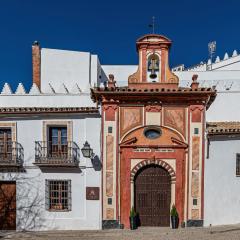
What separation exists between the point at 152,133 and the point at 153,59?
11.5 ft

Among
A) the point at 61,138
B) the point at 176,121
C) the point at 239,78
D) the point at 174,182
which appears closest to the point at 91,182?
the point at 61,138

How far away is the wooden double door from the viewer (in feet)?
48.7

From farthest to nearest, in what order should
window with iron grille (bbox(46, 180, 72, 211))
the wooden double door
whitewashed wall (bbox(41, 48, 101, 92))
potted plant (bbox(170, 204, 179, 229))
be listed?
whitewashed wall (bbox(41, 48, 101, 92)), the wooden double door, window with iron grille (bbox(46, 180, 72, 211)), potted plant (bbox(170, 204, 179, 229))

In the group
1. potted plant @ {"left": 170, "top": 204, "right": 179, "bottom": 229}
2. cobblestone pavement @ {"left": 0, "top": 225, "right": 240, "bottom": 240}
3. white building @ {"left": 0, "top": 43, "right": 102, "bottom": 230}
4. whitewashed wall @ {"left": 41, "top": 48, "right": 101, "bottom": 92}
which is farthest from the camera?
whitewashed wall @ {"left": 41, "top": 48, "right": 101, "bottom": 92}

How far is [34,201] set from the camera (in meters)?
14.6

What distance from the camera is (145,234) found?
13.6 metres

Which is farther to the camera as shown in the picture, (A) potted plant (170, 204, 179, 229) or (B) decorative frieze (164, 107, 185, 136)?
(B) decorative frieze (164, 107, 185, 136)

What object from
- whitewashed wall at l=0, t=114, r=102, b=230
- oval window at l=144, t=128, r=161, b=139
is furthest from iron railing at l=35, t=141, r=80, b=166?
oval window at l=144, t=128, r=161, b=139

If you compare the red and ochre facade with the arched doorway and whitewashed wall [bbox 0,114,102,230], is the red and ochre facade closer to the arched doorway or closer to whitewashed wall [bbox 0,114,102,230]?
the arched doorway

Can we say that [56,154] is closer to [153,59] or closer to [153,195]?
[153,195]

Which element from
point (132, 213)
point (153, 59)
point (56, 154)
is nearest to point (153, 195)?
point (132, 213)

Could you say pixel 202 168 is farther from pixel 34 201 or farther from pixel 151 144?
pixel 34 201

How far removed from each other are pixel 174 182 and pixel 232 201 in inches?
114

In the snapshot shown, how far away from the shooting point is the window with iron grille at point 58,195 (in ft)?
47.8
